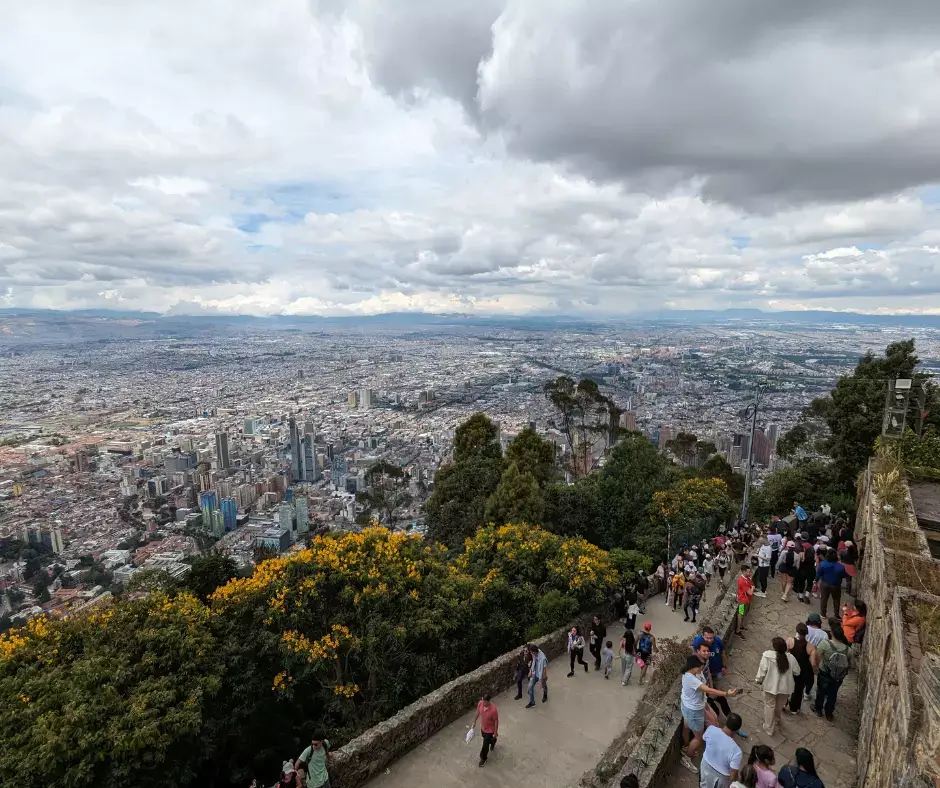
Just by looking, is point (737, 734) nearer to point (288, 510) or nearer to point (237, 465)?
point (288, 510)

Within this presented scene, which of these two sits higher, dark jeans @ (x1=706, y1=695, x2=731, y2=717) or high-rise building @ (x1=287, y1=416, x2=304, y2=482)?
dark jeans @ (x1=706, y1=695, x2=731, y2=717)

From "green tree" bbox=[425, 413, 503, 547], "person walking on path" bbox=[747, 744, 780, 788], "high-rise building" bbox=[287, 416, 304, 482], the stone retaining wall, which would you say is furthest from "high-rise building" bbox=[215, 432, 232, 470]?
"person walking on path" bbox=[747, 744, 780, 788]

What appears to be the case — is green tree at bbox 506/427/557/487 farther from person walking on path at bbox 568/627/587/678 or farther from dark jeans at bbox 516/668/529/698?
dark jeans at bbox 516/668/529/698

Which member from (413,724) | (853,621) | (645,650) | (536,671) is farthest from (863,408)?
(413,724)

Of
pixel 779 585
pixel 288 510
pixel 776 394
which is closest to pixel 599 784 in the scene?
pixel 779 585

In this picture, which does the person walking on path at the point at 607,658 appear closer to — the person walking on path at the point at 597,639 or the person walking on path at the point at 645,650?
the person walking on path at the point at 597,639

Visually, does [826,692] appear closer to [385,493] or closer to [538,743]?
[538,743]

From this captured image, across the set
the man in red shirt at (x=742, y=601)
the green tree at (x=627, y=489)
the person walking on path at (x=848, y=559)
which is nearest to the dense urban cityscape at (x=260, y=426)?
the green tree at (x=627, y=489)
